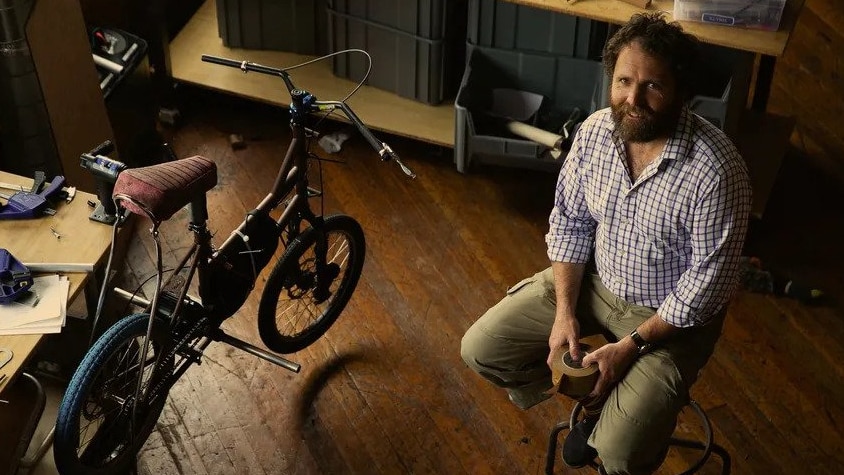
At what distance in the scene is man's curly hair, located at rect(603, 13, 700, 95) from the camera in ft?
7.15

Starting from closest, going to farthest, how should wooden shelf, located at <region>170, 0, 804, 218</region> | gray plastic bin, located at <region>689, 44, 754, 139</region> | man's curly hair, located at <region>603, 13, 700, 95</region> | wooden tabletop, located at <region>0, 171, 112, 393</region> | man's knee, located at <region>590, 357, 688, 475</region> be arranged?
man's curly hair, located at <region>603, 13, 700, 95</region>
man's knee, located at <region>590, 357, 688, 475</region>
wooden tabletop, located at <region>0, 171, 112, 393</region>
gray plastic bin, located at <region>689, 44, 754, 139</region>
wooden shelf, located at <region>170, 0, 804, 218</region>

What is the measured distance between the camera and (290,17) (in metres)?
3.93

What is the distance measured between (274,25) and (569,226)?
6.20 feet

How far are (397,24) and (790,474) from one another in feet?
6.38

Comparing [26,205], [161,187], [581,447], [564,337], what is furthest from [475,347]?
[26,205]

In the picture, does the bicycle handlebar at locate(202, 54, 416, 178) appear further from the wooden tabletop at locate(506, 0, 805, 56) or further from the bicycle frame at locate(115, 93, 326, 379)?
the wooden tabletop at locate(506, 0, 805, 56)

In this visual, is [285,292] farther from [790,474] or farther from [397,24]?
[790,474]

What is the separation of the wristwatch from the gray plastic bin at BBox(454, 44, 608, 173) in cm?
117

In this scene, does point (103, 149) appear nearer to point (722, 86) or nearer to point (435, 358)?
point (435, 358)

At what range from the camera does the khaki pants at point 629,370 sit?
230 centimetres

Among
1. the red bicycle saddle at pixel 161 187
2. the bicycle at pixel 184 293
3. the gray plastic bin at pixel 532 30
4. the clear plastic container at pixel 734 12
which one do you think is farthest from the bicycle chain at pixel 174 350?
the clear plastic container at pixel 734 12

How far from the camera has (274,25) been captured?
13.0 ft

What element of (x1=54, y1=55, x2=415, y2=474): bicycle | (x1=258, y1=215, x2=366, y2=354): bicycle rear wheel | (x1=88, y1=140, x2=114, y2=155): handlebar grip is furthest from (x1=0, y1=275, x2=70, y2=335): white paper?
(x1=258, y1=215, x2=366, y2=354): bicycle rear wheel

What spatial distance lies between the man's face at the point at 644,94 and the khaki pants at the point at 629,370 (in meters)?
0.46
